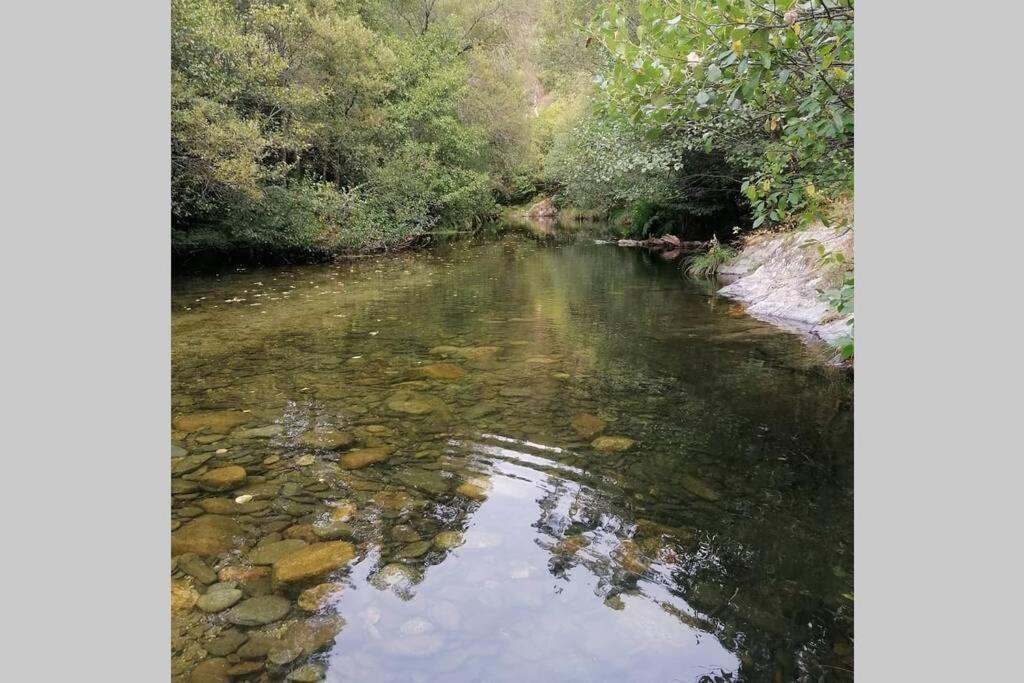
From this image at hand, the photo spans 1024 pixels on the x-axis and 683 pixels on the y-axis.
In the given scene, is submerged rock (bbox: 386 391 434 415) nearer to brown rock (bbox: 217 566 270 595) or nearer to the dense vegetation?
brown rock (bbox: 217 566 270 595)

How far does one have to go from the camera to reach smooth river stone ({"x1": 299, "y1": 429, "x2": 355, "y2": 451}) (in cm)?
586

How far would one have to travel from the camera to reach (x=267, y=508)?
4723mm

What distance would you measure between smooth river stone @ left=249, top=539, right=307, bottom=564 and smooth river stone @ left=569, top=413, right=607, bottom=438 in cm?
283

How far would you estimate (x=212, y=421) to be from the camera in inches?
252

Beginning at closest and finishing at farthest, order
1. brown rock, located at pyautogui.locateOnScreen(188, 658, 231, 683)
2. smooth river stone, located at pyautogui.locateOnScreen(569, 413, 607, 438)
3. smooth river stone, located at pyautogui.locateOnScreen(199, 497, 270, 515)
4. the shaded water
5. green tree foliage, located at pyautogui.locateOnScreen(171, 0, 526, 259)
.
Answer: brown rock, located at pyautogui.locateOnScreen(188, 658, 231, 683), the shaded water, smooth river stone, located at pyautogui.locateOnScreen(199, 497, 270, 515), smooth river stone, located at pyautogui.locateOnScreen(569, 413, 607, 438), green tree foliage, located at pyautogui.locateOnScreen(171, 0, 526, 259)

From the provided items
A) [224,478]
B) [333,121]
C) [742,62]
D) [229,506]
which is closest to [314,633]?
[229,506]

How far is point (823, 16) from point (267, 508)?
4.71 m

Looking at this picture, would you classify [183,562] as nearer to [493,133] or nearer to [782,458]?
[782,458]

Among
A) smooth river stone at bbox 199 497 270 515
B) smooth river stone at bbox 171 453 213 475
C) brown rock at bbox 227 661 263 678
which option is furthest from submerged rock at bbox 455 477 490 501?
smooth river stone at bbox 171 453 213 475

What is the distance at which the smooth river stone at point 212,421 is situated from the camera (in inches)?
245

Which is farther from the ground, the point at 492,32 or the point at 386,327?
the point at 492,32

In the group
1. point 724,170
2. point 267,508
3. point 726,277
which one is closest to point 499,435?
point 267,508

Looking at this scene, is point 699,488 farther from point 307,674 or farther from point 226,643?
point 226,643

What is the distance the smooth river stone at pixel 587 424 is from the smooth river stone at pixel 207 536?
3107 millimetres
